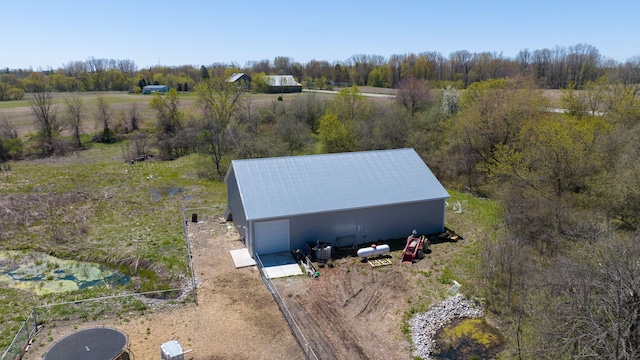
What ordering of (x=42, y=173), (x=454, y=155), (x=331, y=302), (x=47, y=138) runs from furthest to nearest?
1. (x=47, y=138)
2. (x=42, y=173)
3. (x=454, y=155)
4. (x=331, y=302)

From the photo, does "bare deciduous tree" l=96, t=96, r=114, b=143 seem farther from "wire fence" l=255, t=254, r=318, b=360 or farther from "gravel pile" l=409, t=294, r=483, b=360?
"gravel pile" l=409, t=294, r=483, b=360

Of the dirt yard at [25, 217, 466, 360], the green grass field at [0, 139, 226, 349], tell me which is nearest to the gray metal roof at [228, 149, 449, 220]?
the dirt yard at [25, 217, 466, 360]

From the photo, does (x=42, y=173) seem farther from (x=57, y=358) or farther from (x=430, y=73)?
(x=430, y=73)

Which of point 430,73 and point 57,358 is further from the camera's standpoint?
point 430,73

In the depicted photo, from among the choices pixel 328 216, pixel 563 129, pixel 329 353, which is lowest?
pixel 329 353

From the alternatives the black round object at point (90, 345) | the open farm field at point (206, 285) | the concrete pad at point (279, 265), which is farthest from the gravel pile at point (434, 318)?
the black round object at point (90, 345)

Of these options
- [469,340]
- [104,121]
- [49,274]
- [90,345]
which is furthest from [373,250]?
[104,121]

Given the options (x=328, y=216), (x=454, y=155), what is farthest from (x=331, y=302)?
(x=454, y=155)
